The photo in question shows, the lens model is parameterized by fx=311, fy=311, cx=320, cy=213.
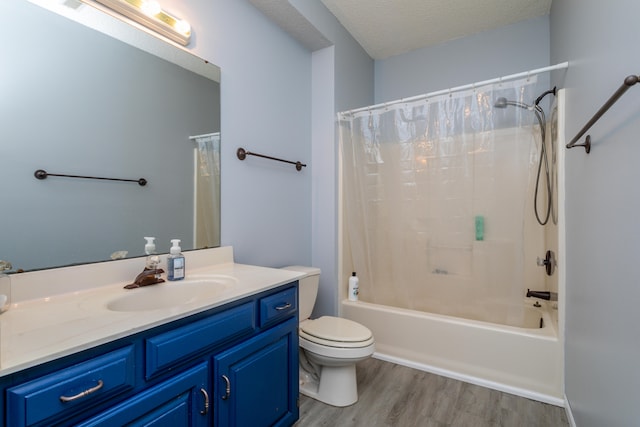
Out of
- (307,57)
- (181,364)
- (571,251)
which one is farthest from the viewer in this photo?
(307,57)

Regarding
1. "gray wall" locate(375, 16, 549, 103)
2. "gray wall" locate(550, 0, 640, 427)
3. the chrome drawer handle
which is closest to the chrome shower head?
"gray wall" locate(550, 0, 640, 427)

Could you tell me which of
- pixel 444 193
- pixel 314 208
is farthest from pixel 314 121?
pixel 444 193

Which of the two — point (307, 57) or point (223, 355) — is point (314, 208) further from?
point (223, 355)

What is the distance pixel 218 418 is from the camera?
1.10 m

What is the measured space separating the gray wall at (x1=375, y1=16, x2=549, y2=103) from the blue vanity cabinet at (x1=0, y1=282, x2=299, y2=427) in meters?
2.35

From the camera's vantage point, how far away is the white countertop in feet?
2.33

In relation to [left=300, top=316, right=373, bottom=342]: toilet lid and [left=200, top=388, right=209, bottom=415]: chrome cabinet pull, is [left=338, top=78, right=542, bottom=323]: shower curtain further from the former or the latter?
[left=200, top=388, right=209, bottom=415]: chrome cabinet pull

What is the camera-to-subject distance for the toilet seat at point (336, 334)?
1.71 metres

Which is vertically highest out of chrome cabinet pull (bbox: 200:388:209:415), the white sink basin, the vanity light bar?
the vanity light bar

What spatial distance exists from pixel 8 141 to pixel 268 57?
1.49 metres

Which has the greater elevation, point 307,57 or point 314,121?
point 307,57

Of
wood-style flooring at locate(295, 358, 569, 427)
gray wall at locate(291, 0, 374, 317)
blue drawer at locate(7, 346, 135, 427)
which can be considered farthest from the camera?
gray wall at locate(291, 0, 374, 317)

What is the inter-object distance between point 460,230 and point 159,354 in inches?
74.2

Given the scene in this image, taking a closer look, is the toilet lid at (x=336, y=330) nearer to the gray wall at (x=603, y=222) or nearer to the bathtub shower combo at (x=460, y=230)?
the bathtub shower combo at (x=460, y=230)
